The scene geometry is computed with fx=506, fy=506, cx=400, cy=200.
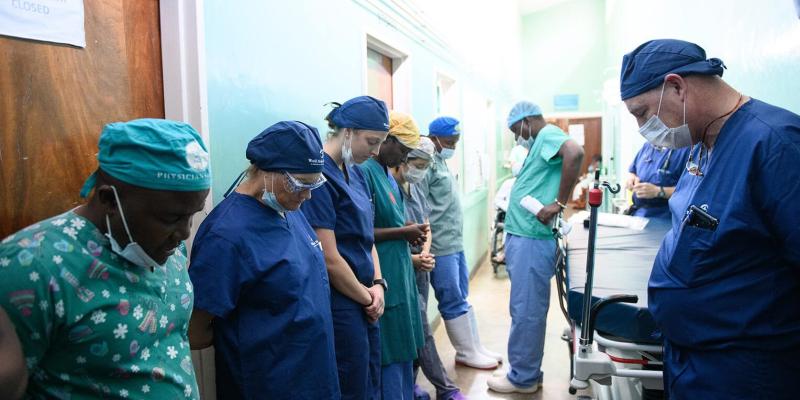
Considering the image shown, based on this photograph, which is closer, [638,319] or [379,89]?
[638,319]

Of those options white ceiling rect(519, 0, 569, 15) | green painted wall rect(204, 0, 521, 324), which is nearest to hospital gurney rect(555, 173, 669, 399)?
green painted wall rect(204, 0, 521, 324)

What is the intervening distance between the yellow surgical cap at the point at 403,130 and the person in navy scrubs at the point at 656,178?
1.58 m

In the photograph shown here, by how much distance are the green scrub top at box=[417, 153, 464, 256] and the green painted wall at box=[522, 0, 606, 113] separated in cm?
818

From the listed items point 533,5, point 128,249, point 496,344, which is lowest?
point 496,344

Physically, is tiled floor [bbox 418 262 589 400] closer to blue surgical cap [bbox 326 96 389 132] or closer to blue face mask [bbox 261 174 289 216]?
blue surgical cap [bbox 326 96 389 132]

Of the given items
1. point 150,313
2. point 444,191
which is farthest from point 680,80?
point 444,191

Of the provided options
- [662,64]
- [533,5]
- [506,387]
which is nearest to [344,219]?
[662,64]

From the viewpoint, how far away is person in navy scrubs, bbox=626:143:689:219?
3.13 m

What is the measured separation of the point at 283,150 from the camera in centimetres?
147

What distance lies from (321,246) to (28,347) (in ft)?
3.31

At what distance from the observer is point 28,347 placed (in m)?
0.84

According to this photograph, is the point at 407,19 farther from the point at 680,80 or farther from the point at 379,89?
the point at 680,80

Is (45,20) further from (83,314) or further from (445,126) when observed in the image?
(445,126)

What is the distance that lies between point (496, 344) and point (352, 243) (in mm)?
2523
